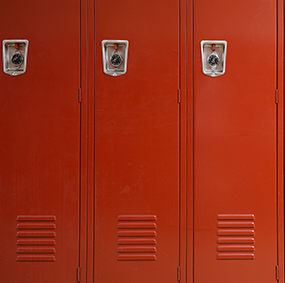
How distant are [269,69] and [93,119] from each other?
51.5 inches

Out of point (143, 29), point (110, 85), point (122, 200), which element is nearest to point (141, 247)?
point (122, 200)

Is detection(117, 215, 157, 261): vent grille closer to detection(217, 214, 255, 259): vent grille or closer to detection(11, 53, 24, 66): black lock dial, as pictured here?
detection(217, 214, 255, 259): vent grille

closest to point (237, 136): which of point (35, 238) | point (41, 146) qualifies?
point (41, 146)

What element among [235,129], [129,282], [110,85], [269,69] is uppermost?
[269,69]

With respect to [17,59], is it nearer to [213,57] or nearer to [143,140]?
[143,140]

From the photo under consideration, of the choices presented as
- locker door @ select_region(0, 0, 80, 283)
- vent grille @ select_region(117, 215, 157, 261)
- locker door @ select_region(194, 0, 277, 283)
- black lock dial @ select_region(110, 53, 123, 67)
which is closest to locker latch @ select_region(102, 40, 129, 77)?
black lock dial @ select_region(110, 53, 123, 67)

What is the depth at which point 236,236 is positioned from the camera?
1.82 meters

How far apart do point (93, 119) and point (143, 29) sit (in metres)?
0.74

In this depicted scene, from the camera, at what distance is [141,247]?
1.81 m

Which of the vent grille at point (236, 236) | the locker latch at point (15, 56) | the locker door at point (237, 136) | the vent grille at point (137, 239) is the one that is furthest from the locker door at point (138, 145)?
the locker latch at point (15, 56)

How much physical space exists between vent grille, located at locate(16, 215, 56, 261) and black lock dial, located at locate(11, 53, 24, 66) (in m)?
1.07

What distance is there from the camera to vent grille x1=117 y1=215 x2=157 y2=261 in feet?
5.90

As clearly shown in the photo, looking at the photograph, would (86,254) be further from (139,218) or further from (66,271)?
(139,218)

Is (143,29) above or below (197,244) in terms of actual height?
above
